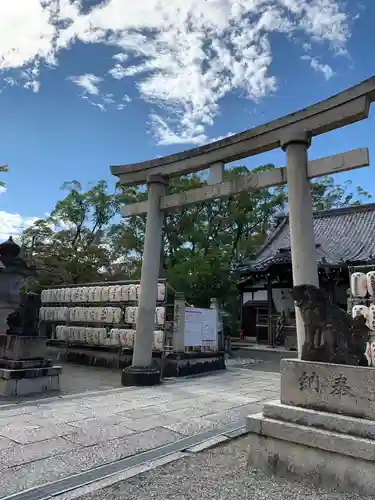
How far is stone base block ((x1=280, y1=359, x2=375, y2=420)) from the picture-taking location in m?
3.31

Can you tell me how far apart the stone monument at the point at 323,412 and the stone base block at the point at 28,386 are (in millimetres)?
4931

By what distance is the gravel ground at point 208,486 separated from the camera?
120 inches

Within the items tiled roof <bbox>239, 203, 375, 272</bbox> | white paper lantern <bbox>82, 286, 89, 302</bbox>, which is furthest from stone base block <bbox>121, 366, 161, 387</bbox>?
tiled roof <bbox>239, 203, 375, 272</bbox>

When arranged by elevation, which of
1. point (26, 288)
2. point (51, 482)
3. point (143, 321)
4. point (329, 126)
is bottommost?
point (51, 482)

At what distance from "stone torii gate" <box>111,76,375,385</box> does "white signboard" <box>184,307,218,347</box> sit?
2172mm

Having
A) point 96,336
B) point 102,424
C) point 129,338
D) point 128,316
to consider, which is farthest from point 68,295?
point 102,424

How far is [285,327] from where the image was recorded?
18.3 m

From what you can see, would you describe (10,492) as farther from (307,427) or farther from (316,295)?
(316,295)

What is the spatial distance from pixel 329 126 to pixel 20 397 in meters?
7.17

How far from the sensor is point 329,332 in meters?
3.71

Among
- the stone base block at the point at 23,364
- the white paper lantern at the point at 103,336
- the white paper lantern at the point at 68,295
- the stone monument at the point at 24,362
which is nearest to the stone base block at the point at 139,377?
the stone monument at the point at 24,362

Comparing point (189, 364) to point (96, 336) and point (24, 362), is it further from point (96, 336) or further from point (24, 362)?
point (24, 362)

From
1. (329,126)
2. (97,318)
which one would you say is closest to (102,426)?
(329,126)

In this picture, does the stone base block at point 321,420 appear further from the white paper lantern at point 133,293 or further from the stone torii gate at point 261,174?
the white paper lantern at point 133,293
